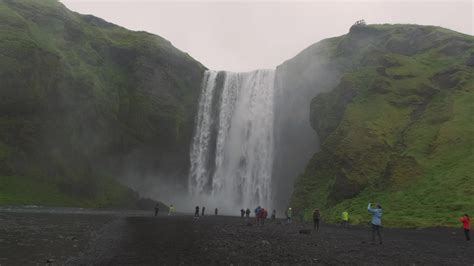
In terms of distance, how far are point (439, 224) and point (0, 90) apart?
6312cm

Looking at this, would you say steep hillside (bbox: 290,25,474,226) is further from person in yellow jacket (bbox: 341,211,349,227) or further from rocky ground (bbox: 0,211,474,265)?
rocky ground (bbox: 0,211,474,265)

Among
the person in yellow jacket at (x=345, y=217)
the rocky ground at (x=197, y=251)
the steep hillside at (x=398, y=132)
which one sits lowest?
the rocky ground at (x=197, y=251)

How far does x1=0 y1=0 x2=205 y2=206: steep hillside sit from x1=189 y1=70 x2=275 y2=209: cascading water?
128 inches

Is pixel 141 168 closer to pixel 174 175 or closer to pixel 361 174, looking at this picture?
pixel 174 175

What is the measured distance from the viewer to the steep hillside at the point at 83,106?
62156 millimetres

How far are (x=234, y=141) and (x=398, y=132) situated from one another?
36615 mm

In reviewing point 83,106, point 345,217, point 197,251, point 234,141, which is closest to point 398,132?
point 345,217

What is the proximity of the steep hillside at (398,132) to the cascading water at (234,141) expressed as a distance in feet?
49.6

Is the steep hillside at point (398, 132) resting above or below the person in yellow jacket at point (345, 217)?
above

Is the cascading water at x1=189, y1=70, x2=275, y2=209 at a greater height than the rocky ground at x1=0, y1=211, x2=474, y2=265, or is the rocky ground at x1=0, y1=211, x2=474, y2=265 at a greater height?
the cascading water at x1=189, y1=70, x2=275, y2=209

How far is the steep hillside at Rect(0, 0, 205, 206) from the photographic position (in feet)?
204

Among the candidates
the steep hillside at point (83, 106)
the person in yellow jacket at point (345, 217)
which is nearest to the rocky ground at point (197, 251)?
the person in yellow jacket at point (345, 217)

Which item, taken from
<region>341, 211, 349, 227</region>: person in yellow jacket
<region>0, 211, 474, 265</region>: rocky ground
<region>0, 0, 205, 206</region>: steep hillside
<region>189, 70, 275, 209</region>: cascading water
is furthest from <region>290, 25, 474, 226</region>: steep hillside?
<region>0, 0, 205, 206</region>: steep hillside

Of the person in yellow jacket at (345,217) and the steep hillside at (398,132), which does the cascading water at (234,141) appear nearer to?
the steep hillside at (398,132)
